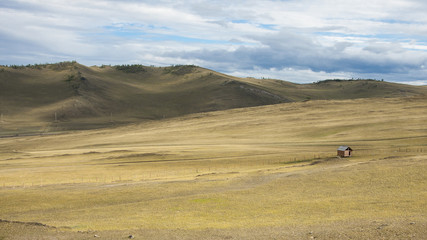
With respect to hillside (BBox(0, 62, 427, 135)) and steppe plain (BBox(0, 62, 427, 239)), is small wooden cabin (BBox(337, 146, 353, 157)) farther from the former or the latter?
hillside (BBox(0, 62, 427, 135))

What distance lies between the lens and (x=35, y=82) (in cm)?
17900

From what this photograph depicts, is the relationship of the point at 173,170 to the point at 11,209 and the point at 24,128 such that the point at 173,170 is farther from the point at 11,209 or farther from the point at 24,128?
the point at 24,128

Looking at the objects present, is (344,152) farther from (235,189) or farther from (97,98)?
(97,98)

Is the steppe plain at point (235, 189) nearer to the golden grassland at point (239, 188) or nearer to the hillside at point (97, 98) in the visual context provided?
the golden grassland at point (239, 188)

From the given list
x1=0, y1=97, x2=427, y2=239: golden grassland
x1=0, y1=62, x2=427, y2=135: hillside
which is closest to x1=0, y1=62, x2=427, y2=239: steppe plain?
x1=0, y1=97, x2=427, y2=239: golden grassland

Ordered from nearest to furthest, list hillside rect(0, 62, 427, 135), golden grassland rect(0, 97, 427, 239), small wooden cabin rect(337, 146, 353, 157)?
golden grassland rect(0, 97, 427, 239) → small wooden cabin rect(337, 146, 353, 157) → hillside rect(0, 62, 427, 135)

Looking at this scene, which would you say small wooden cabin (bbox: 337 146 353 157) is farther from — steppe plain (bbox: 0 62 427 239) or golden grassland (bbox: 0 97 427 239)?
golden grassland (bbox: 0 97 427 239)

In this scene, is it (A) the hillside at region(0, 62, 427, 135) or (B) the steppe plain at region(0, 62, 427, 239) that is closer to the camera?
(B) the steppe plain at region(0, 62, 427, 239)

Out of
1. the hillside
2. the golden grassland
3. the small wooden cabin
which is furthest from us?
the hillside

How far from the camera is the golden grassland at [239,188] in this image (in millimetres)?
23703

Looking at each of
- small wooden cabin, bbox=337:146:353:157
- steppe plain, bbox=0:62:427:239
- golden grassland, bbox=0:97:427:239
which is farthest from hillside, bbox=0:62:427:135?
small wooden cabin, bbox=337:146:353:157

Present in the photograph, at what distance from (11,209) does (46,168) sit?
26.2 m

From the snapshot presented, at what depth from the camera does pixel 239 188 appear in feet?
118

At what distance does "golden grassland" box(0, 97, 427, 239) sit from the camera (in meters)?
23.7
